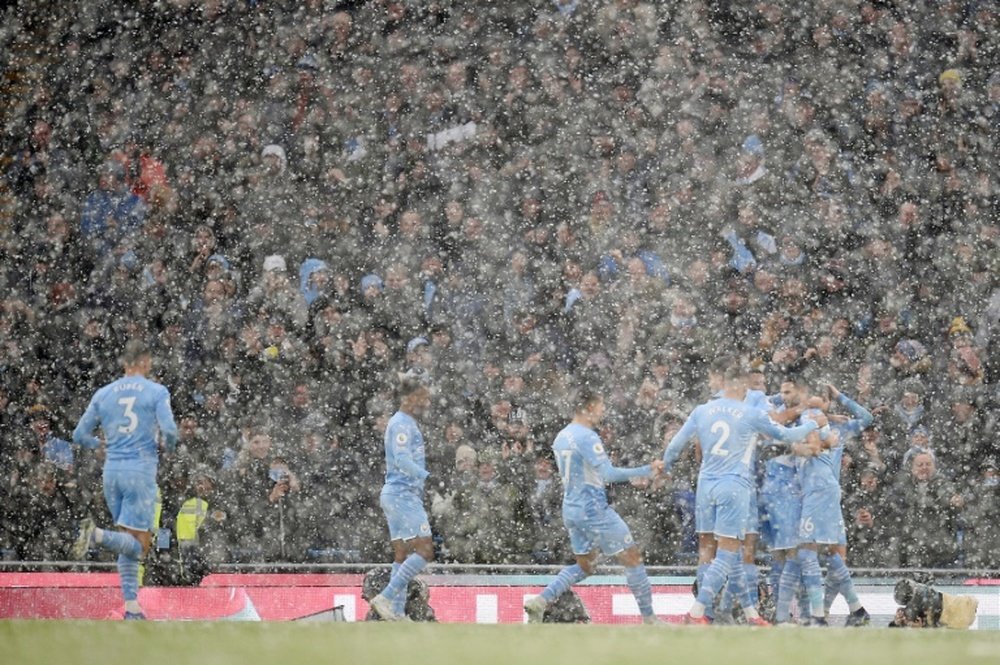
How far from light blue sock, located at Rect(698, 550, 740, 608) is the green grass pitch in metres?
0.72

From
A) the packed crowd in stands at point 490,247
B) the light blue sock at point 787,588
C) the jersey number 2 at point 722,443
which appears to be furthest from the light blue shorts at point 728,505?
the packed crowd in stands at point 490,247

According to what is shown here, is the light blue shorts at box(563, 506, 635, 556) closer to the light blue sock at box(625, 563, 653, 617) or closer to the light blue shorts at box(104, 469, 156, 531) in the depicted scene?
the light blue sock at box(625, 563, 653, 617)

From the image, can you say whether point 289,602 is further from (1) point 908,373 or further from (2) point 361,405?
(1) point 908,373

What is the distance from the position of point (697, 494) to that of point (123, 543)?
267cm

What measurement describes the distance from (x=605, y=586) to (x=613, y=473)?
3.95 ft

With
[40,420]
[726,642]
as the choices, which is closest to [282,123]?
[40,420]

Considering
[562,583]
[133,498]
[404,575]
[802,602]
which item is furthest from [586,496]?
[133,498]

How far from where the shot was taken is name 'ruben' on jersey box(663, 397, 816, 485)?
5.89m

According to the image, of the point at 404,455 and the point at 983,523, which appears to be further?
the point at 983,523

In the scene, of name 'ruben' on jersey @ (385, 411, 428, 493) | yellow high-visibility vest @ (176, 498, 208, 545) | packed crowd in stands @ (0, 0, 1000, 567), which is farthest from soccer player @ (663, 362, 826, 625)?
yellow high-visibility vest @ (176, 498, 208, 545)

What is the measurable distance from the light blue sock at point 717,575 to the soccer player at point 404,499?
51.1 inches

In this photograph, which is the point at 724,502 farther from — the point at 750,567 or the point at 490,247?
the point at 490,247

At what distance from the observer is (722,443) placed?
5.90 m

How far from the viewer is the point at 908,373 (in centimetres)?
798
